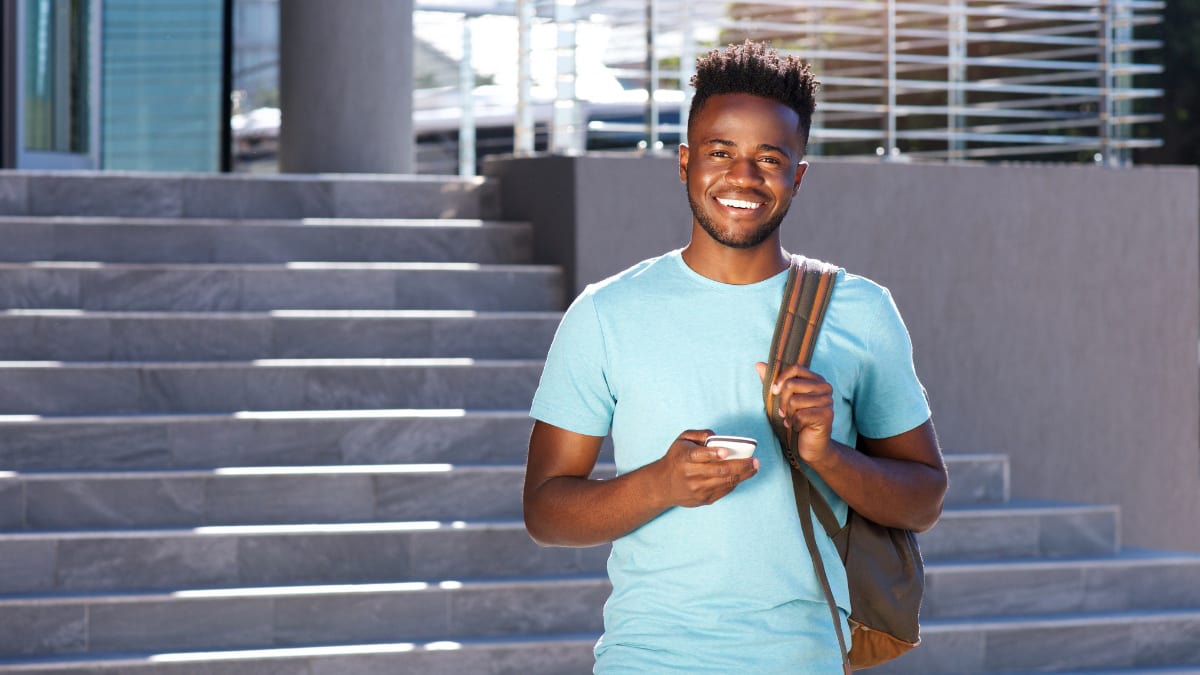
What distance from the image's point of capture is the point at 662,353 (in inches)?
109

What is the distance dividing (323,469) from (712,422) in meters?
4.84

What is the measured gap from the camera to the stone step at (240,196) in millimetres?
9047

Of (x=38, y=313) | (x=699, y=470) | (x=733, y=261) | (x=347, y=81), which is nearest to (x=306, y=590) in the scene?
(x=38, y=313)

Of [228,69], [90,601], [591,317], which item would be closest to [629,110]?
[228,69]

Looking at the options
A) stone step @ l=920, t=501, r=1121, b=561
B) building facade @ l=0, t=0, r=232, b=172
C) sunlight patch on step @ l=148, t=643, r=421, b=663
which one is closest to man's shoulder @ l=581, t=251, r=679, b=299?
sunlight patch on step @ l=148, t=643, r=421, b=663

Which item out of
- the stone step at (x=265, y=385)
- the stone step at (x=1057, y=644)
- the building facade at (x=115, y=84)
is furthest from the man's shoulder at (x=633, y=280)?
the building facade at (x=115, y=84)

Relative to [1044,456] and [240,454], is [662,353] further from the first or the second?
[1044,456]

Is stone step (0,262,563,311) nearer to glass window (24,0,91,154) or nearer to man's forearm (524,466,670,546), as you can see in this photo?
man's forearm (524,466,670,546)

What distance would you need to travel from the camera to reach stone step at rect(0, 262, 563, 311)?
8.28m

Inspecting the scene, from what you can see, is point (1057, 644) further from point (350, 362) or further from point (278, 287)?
point (278, 287)

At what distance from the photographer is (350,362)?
316 inches

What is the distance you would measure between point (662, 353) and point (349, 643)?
4.24 metres

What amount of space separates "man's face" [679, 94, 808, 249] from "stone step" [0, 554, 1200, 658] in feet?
14.0

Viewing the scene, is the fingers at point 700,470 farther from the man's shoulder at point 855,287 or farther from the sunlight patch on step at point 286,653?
the sunlight patch on step at point 286,653
